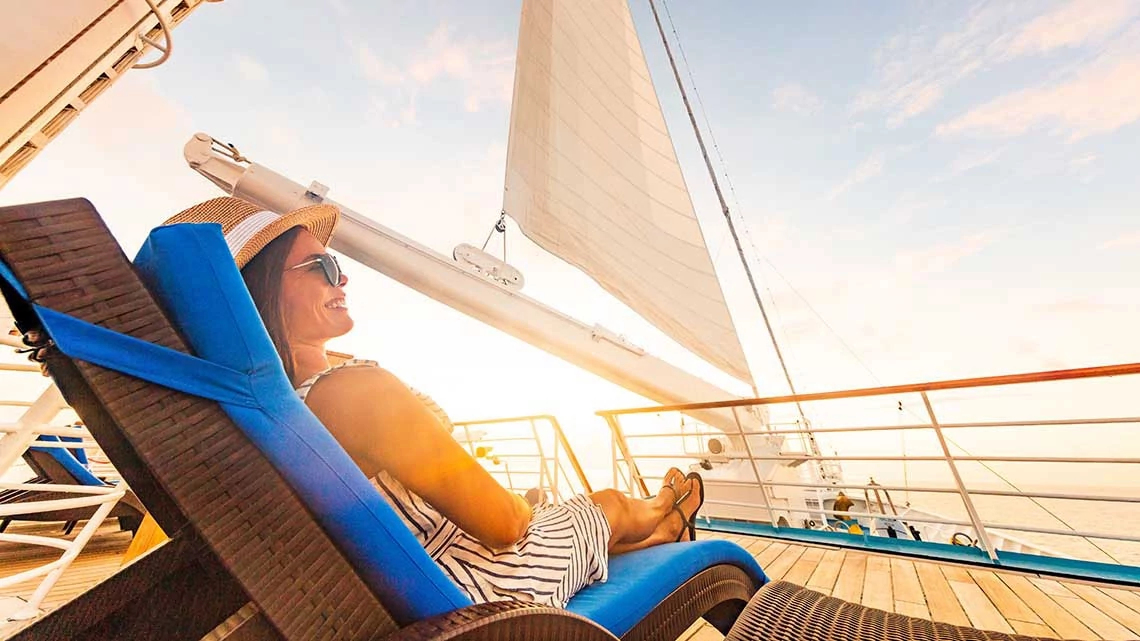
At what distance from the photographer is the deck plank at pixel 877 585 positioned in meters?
1.54

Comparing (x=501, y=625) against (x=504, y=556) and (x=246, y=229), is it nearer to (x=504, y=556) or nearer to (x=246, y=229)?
(x=504, y=556)

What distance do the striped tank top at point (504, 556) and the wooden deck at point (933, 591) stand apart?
0.91 m

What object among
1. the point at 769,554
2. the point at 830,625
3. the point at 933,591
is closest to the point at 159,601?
the point at 830,625

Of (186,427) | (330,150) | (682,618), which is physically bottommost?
(682,618)

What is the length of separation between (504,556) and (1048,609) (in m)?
2.02

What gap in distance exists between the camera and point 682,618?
760 mm

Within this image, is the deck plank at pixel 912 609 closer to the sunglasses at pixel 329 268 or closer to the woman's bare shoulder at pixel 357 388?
the woman's bare shoulder at pixel 357 388

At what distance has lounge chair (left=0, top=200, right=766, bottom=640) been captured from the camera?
0.30 m

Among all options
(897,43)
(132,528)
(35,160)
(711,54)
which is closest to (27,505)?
(35,160)

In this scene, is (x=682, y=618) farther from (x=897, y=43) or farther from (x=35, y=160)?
(x=897, y=43)

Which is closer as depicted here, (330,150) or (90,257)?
(90,257)

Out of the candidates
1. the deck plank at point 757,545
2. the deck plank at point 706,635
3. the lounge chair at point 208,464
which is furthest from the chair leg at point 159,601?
the deck plank at point 757,545

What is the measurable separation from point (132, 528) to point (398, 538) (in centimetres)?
400

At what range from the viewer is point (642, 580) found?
0.72m
